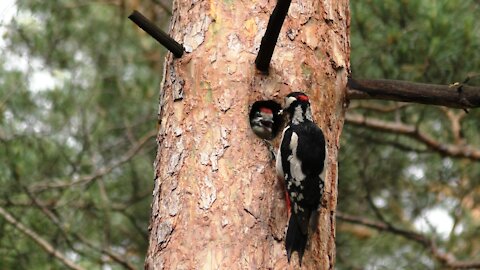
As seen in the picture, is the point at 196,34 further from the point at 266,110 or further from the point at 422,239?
the point at 422,239

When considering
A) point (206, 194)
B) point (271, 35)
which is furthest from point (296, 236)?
point (271, 35)

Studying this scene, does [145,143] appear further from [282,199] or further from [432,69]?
[282,199]

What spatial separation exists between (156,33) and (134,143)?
3.08m

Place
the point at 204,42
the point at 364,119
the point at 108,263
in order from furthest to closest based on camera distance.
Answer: the point at 364,119 < the point at 108,263 < the point at 204,42

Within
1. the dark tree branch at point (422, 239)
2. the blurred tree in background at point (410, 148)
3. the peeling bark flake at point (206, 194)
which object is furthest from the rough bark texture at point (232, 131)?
the dark tree branch at point (422, 239)

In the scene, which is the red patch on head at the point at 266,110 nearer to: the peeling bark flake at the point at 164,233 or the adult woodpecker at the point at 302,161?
the adult woodpecker at the point at 302,161

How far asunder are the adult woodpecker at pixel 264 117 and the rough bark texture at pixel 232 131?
1.3 inches

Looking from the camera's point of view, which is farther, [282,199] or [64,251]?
[64,251]

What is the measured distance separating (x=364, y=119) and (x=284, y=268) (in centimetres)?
298

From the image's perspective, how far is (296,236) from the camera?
2.55 metres

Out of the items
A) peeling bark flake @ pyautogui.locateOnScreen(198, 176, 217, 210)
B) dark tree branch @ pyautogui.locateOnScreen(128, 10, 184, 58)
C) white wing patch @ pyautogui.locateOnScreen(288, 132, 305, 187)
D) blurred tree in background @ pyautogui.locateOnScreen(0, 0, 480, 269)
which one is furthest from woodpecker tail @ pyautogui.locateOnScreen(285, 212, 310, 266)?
blurred tree in background @ pyautogui.locateOnScreen(0, 0, 480, 269)

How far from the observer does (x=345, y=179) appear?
5.78 m

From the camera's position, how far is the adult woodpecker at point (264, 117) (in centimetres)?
279

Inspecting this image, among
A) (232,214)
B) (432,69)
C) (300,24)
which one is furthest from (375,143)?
(232,214)
